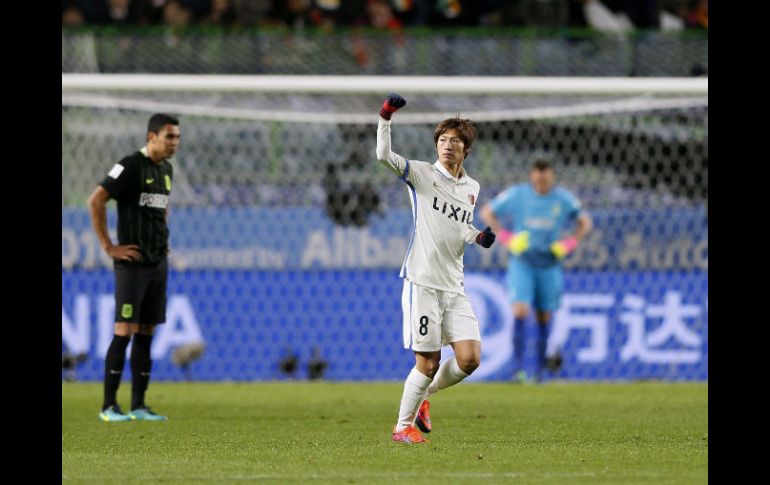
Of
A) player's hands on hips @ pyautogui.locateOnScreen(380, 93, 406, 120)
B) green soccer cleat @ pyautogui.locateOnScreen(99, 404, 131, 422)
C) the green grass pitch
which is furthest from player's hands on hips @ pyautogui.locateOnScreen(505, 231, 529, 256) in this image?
player's hands on hips @ pyautogui.locateOnScreen(380, 93, 406, 120)

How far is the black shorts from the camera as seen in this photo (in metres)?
8.89

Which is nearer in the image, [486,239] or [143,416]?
[486,239]

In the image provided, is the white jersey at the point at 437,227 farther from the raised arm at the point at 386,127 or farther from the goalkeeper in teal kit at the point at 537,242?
the goalkeeper in teal kit at the point at 537,242

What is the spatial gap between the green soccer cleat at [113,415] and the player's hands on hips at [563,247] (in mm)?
4964

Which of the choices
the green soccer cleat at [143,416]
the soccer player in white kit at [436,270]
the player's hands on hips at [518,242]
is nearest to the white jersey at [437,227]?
the soccer player in white kit at [436,270]

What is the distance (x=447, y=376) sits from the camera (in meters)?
7.70

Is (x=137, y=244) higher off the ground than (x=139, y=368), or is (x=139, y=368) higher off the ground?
(x=137, y=244)

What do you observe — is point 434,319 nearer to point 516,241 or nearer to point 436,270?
point 436,270

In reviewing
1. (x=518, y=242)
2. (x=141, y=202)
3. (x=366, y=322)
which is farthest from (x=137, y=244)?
(x=518, y=242)

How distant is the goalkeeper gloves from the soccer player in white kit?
477 centimetres

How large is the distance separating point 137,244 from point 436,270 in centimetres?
252

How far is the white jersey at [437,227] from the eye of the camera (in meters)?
7.37
